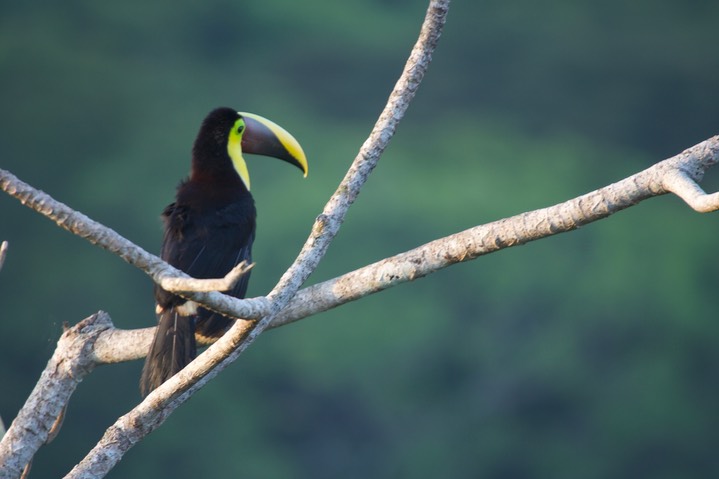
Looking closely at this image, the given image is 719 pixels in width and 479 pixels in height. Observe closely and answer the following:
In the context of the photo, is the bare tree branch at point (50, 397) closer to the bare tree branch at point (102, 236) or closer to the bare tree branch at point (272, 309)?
the bare tree branch at point (272, 309)

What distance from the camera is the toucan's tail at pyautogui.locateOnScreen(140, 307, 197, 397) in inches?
94.7

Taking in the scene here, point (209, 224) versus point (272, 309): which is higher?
point (209, 224)

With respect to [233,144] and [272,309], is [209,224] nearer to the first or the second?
[233,144]

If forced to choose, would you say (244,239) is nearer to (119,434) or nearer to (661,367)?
(119,434)

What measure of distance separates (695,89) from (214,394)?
359cm

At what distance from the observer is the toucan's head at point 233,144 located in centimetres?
300

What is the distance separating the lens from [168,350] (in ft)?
8.00

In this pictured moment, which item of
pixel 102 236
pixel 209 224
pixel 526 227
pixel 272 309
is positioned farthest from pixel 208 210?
pixel 102 236

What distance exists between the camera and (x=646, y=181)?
1947 mm

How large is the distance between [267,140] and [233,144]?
160 mm

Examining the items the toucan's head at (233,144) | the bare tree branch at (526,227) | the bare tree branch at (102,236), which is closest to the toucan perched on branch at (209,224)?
the toucan's head at (233,144)

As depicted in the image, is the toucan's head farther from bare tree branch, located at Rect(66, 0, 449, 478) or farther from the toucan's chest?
bare tree branch, located at Rect(66, 0, 449, 478)

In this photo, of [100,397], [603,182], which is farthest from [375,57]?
[100,397]

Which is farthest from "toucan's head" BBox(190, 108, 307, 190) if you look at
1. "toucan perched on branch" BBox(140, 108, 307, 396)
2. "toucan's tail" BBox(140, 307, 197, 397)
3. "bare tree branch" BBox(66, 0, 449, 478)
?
"bare tree branch" BBox(66, 0, 449, 478)
